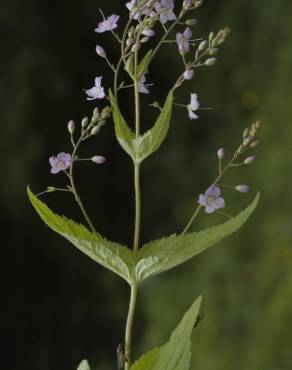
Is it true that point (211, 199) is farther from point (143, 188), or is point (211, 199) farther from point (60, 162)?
point (143, 188)

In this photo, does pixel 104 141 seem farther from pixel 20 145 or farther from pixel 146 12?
pixel 146 12

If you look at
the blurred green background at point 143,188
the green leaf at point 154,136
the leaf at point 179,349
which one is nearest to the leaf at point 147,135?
the green leaf at point 154,136

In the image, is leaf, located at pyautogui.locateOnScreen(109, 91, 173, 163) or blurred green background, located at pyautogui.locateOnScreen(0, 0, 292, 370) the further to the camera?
A: blurred green background, located at pyautogui.locateOnScreen(0, 0, 292, 370)

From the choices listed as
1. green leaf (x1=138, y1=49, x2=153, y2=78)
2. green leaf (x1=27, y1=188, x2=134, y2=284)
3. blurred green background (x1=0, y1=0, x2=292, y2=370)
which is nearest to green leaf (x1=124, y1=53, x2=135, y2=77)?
green leaf (x1=138, y1=49, x2=153, y2=78)

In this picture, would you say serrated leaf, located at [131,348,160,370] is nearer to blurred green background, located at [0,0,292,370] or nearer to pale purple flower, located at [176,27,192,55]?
pale purple flower, located at [176,27,192,55]

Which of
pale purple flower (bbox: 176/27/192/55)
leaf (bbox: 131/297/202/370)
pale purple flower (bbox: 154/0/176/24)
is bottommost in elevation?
leaf (bbox: 131/297/202/370)

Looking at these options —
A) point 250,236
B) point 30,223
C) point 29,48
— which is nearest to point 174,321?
point 250,236

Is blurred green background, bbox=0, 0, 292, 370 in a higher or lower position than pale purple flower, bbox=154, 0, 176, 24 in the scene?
lower

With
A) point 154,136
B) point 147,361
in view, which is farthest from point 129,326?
point 154,136
